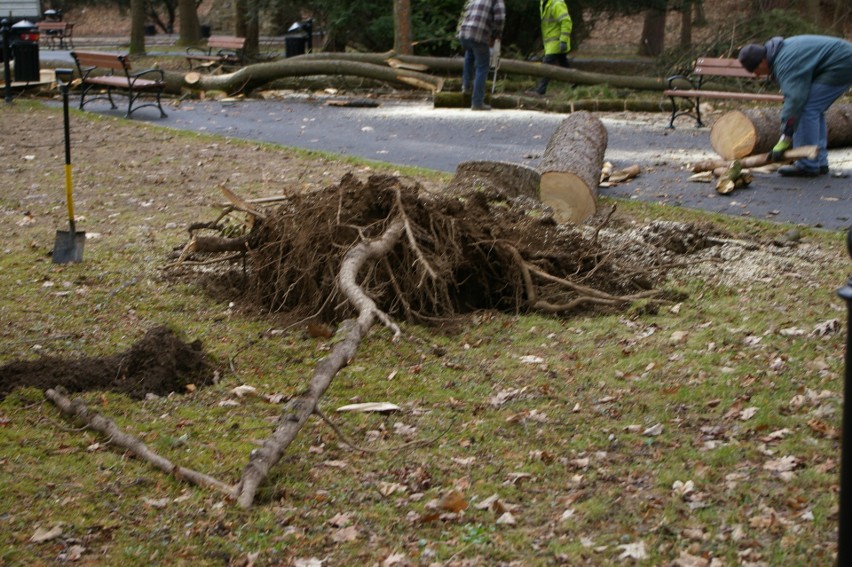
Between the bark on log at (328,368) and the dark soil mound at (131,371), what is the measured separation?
871 millimetres

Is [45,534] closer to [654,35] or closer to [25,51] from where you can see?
[25,51]

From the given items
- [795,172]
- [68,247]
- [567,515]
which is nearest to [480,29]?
[795,172]

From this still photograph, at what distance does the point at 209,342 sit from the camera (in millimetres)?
6621

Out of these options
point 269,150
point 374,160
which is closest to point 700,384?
point 374,160

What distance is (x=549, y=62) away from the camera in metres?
21.9

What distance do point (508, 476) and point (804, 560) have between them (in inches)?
52.8

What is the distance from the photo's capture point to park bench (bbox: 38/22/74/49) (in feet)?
143

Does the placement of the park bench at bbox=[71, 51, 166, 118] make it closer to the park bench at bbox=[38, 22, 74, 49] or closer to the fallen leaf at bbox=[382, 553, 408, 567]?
the fallen leaf at bbox=[382, 553, 408, 567]

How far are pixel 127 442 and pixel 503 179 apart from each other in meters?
5.64

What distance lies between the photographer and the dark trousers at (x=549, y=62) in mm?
21344

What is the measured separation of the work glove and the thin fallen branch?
29.7ft

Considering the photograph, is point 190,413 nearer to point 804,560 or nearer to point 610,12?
point 804,560

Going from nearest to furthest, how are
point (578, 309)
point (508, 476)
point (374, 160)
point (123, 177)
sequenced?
1. point (508, 476)
2. point (578, 309)
3. point (123, 177)
4. point (374, 160)

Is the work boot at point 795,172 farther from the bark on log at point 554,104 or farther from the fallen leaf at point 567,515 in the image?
the fallen leaf at point 567,515
